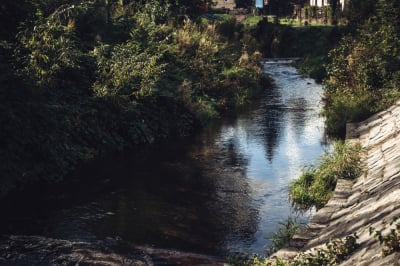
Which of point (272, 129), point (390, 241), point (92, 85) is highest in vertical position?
→ point (92, 85)

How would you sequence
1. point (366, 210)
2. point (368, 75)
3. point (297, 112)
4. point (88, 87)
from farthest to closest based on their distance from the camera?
point (297, 112) → point (368, 75) → point (88, 87) → point (366, 210)

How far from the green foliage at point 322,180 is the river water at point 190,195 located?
0.33 meters

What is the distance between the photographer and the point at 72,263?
899cm

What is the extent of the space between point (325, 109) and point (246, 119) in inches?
114

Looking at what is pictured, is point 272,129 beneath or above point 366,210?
beneath

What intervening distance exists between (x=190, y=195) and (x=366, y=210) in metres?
4.70

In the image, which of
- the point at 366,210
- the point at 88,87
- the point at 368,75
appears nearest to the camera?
the point at 366,210

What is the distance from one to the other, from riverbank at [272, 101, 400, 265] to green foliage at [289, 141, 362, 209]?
0.31m

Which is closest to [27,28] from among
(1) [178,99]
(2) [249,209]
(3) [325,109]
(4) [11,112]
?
(4) [11,112]

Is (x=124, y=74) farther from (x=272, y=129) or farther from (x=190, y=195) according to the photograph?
(x=190, y=195)

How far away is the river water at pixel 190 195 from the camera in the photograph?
34.0 feet

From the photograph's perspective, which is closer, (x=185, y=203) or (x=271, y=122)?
(x=185, y=203)

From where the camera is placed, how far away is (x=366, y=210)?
8.95 meters

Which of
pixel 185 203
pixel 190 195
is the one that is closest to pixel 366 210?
pixel 185 203
